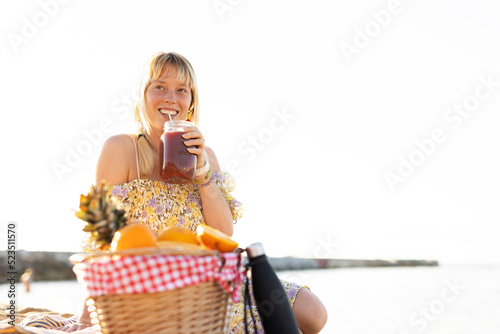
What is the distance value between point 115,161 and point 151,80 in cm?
53

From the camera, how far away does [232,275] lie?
1509 mm

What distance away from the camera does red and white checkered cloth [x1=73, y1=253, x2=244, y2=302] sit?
1.35 meters

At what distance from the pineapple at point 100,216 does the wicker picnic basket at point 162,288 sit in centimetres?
11

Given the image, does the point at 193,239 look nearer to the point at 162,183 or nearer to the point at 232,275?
the point at 232,275

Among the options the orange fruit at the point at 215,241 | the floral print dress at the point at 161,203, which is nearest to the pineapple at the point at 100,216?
the orange fruit at the point at 215,241

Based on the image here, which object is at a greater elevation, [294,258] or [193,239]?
[193,239]

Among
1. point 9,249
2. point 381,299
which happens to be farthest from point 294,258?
point 9,249

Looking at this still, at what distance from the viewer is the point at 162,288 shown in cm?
136

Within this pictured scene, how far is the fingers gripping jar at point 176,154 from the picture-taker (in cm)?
218

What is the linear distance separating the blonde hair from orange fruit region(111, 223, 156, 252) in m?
1.32

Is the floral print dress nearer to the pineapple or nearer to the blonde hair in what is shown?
the blonde hair

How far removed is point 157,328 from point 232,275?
0.89ft

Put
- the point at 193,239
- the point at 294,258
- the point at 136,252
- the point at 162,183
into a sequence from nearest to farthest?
the point at 136,252 < the point at 193,239 < the point at 162,183 < the point at 294,258

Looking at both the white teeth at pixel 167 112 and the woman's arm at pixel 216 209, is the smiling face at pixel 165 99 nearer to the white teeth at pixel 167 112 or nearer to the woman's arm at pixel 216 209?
the white teeth at pixel 167 112
